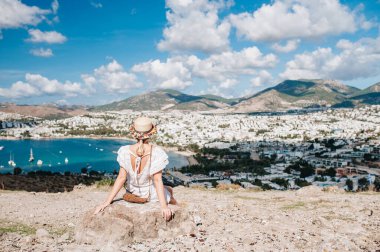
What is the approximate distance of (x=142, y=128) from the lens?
16.9 ft

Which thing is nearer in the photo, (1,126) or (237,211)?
(237,211)

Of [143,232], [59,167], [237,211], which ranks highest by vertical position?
[143,232]

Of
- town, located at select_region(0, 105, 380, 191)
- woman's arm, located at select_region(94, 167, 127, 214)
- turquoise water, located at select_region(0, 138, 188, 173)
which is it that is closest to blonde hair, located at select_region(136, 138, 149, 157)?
woman's arm, located at select_region(94, 167, 127, 214)

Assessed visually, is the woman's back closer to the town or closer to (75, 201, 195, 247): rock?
(75, 201, 195, 247): rock

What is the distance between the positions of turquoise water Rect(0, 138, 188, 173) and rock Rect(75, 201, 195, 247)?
79027 millimetres

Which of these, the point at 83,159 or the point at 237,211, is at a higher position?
the point at 237,211

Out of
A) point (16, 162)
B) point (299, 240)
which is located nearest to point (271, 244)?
point (299, 240)

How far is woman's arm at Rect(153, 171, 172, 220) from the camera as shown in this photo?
525 cm

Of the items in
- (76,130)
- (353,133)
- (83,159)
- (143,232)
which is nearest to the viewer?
(143,232)

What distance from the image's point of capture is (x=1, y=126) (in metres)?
191

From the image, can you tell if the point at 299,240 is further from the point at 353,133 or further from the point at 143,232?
the point at 353,133

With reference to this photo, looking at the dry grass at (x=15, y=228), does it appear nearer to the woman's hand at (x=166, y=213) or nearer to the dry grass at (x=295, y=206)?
the woman's hand at (x=166, y=213)

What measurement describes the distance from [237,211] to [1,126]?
21166cm

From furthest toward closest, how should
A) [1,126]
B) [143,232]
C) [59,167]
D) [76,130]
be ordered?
[1,126] < [76,130] < [59,167] < [143,232]
